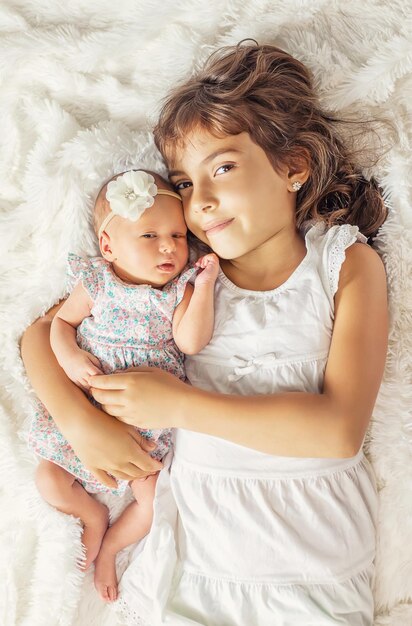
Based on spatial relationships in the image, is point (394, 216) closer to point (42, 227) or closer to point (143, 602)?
point (42, 227)

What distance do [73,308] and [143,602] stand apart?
2.39ft

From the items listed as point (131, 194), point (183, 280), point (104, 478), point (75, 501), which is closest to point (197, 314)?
point (183, 280)

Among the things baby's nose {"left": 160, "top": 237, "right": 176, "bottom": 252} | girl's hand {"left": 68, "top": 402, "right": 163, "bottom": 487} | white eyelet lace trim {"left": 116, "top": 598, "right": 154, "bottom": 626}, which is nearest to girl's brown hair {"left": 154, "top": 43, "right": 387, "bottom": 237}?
baby's nose {"left": 160, "top": 237, "right": 176, "bottom": 252}

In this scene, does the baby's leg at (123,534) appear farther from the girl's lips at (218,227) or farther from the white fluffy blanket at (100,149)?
the girl's lips at (218,227)

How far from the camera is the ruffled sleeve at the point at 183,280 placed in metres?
1.75

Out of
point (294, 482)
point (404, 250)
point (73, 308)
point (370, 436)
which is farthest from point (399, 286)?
point (73, 308)

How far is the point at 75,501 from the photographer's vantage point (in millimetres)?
1779

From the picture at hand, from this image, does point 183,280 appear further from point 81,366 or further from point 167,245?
point 81,366

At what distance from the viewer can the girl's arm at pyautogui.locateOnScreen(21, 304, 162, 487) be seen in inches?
66.1

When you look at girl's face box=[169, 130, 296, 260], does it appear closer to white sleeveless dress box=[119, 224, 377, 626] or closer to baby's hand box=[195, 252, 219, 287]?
baby's hand box=[195, 252, 219, 287]

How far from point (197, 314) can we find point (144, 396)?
23 cm

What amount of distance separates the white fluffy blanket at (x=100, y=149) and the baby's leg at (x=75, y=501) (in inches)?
1.4

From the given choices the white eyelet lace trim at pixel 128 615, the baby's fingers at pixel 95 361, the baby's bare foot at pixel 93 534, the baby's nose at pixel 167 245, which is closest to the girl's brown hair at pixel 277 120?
the baby's nose at pixel 167 245

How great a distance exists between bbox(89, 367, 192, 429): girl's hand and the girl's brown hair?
22.0 inches
